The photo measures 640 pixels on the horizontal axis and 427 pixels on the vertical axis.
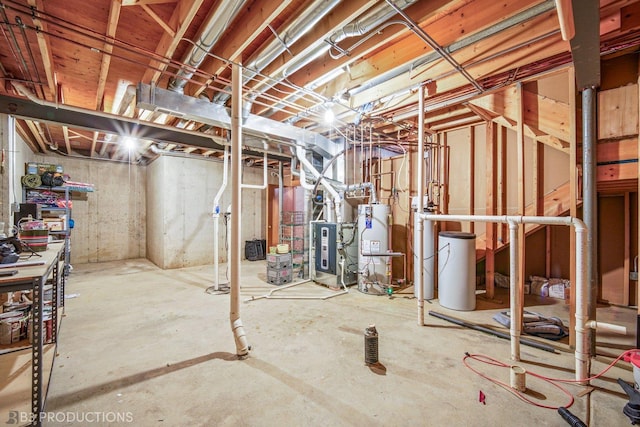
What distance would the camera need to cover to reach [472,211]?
13.6 ft

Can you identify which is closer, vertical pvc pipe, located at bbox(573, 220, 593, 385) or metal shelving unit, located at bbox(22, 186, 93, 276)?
vertical pvc pipe, located at bbox(573, 220, 593, 385)

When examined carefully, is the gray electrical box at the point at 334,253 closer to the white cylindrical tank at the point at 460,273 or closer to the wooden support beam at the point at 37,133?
the white cylindrical tank at the point at 460,273

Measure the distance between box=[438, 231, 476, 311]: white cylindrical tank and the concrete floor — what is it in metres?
0.18

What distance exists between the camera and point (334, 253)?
440cm

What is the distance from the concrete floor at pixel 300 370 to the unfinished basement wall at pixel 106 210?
12.7ft

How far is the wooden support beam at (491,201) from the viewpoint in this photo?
11.7 feet

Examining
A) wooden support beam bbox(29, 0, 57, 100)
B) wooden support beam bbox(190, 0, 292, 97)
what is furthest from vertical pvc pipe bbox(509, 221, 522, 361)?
wooden support beam bbox(29, 0, 57, 100)

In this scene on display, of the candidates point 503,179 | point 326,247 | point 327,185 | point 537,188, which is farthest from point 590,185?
point 326,247

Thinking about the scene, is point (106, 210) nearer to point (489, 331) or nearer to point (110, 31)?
point (110, 31)

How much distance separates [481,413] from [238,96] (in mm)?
3006

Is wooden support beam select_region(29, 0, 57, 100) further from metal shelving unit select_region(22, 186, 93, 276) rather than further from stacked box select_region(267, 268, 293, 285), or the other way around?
stacked box select_region(267, 268, 293, 285)

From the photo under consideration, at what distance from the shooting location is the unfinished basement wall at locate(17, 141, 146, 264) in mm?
6152

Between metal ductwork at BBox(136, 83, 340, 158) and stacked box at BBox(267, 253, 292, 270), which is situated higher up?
metal ductwork at BBox(136, 83, 340, 158)

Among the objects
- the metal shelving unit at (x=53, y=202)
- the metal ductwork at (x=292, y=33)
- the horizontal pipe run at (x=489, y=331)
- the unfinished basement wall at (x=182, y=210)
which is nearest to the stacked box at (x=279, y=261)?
the unfinished basement wall at (x=182, y=210)
